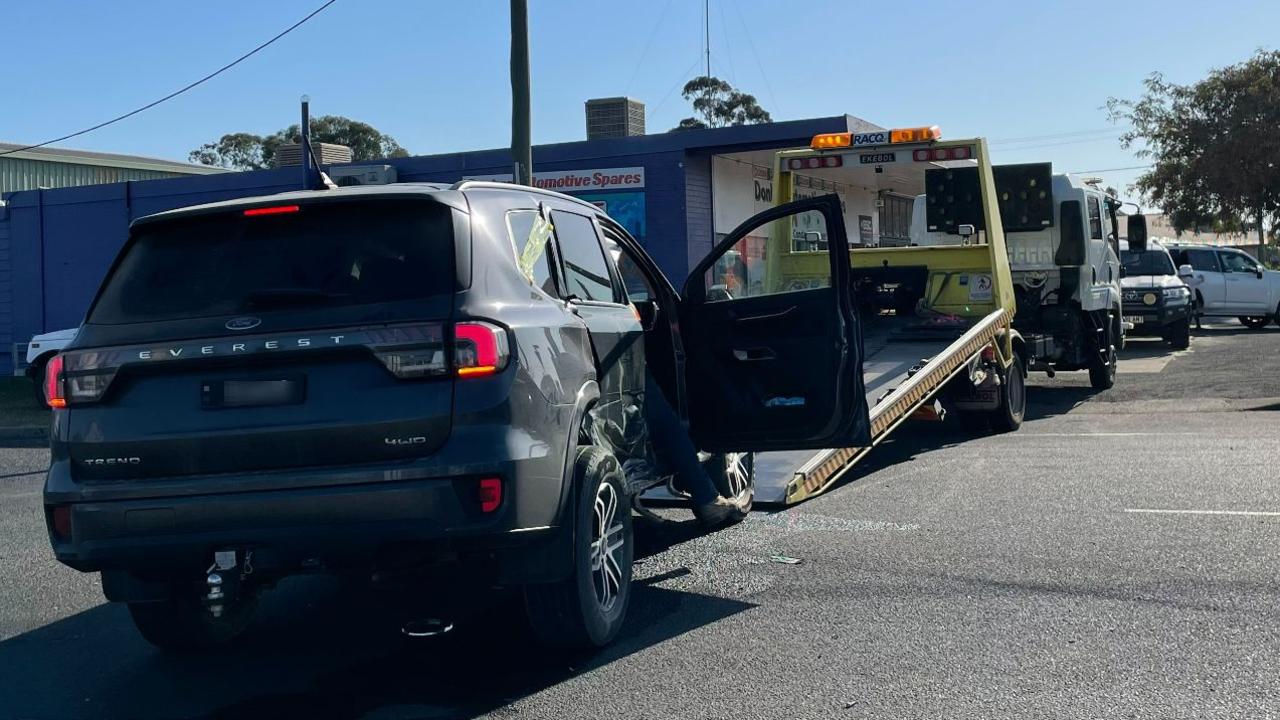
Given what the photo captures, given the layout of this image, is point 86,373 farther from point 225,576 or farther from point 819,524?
point 819,524

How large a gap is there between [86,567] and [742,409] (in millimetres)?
3485

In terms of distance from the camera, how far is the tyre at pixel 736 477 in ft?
26.0

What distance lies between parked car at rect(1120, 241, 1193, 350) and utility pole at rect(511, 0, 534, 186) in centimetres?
1188

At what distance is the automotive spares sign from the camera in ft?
71.7

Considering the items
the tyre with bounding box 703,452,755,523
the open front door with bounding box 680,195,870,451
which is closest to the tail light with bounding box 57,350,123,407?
the open front door with bounding box 680,195,870,451

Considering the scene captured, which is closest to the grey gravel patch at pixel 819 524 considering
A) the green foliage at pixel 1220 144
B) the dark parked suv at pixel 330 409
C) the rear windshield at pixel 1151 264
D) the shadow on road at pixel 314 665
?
the shadow on road at pixel 314 665

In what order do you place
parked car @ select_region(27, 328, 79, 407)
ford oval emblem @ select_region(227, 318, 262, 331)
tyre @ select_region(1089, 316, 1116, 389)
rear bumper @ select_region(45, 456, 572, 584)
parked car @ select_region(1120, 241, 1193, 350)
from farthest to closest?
parked car @ select_region(1120, 241, 1193, 350), parked car @ select_region(27, 328, 79, 407), tyre @ select_region(1089, 316, 1116, 389), ford oval emblem @ select_region(227, 318, 262, 331), rear bumper @ select_region(45, 456, 572, 584)

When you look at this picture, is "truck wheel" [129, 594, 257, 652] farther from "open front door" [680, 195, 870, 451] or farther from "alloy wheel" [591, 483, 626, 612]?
"open front door" [680, 195, 870, 451]

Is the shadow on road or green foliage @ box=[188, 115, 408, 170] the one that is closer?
the shadow on road

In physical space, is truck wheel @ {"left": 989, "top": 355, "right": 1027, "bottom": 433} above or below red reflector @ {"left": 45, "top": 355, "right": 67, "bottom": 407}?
below

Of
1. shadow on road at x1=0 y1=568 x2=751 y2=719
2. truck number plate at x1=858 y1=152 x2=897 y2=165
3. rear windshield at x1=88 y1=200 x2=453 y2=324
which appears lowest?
shadow on road at x1=0 y1=568 x2=751 y2=719

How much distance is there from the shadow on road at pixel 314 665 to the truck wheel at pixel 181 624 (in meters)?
0.08

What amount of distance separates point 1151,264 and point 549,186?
10.8 meters

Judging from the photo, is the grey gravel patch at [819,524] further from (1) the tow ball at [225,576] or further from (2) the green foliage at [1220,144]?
(2) the green foliage at [1220,144]
